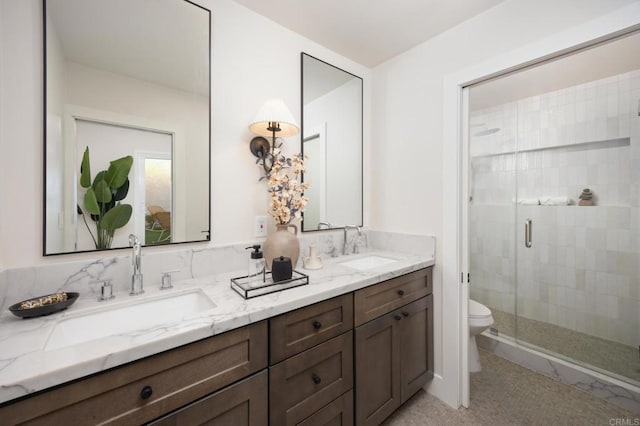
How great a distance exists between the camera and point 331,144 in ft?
6.32

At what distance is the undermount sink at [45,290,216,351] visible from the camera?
868mm

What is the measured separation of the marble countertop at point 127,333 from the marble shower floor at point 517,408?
38.4 inches

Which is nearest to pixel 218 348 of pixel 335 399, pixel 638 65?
pixel 335 399

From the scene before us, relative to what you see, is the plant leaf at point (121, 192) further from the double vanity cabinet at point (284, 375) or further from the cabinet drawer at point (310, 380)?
the cabinet drawer at point (310, 380)

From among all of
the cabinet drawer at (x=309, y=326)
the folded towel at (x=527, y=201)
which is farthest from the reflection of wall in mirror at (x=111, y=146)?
the folded towel at (x=527, y=201)

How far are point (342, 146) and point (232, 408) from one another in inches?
65.7

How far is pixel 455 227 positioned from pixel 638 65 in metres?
1.87

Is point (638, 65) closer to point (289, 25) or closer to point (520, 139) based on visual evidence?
point (520, 139)

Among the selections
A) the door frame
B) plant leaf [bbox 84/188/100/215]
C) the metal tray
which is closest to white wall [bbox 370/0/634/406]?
the door frame

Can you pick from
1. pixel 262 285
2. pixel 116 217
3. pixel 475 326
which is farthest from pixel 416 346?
pixel 116 217

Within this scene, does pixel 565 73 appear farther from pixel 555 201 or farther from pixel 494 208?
pixel 494 208

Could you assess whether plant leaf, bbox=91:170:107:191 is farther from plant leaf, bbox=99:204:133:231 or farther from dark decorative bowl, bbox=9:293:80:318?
dark decorative bowl, bbox=9:293:80:318

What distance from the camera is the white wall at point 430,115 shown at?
4.52 feet

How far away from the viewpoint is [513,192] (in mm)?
2686
